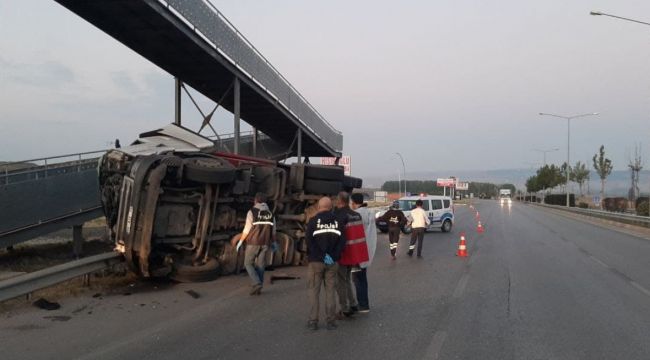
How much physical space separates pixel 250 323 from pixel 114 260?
3.90m

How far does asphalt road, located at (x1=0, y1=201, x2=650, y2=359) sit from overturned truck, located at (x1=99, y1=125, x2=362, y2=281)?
53 cm

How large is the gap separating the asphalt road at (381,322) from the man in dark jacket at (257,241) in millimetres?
382

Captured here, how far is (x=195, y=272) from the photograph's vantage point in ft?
36.0

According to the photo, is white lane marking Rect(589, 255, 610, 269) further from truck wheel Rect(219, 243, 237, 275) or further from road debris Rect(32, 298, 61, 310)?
road debris Rect(32, 298, 61, 310)

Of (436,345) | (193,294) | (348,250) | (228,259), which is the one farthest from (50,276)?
(436,345)

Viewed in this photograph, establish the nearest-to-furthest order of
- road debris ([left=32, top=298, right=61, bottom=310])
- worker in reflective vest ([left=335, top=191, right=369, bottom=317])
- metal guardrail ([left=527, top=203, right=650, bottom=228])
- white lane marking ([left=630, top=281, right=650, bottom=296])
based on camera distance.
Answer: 1. worker in reflective vest ([left=335, top=191, right=369, bottom=317])
2. road debris ([left=32, top=298, right=61, bottom=310])
3. white lane marking ([left=630, top=281, right=650, bottom=296])
4. metal guardrail ([left=527, top=203, right=650, bottom=228])

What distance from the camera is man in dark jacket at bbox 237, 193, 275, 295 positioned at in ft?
32.5

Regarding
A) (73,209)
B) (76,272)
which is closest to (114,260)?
(76,272)

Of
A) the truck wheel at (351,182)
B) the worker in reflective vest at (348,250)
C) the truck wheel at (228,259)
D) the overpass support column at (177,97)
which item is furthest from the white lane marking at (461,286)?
the overpass support column at (177,97)

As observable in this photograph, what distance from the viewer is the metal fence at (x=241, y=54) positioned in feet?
56.3

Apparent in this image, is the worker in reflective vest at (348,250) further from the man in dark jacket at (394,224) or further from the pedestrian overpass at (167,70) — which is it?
the pedestrian overpass at (167,70)

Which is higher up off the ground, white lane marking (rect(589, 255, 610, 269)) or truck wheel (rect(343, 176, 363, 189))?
truck wheel (rect(343, 176, 363, 189))

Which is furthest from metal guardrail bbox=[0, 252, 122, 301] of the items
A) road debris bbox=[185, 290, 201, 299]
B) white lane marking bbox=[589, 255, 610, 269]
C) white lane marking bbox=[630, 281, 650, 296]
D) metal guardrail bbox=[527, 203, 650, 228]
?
metal guardrail bbox=[527, 203, 650, 228]

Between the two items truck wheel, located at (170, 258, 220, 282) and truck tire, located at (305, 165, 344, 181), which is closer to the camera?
truck wheel, located at (170, 258, 220, 282)
